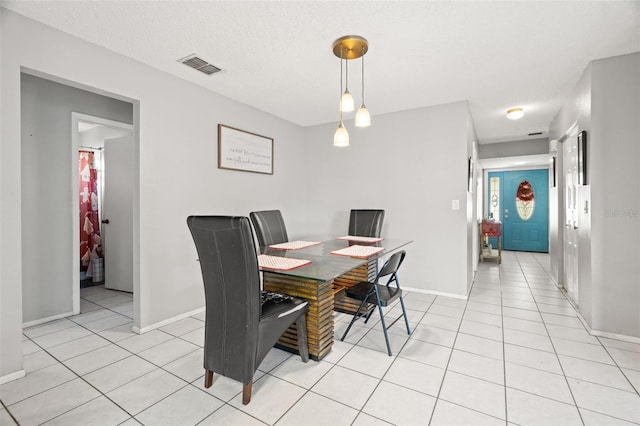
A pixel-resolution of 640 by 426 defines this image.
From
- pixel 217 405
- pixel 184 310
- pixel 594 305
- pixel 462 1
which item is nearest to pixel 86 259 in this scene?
pixel 184 310

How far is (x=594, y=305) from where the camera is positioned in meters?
2.59

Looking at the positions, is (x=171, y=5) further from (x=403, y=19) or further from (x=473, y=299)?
(x=473, y=299)

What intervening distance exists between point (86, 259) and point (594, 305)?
5.73 meters

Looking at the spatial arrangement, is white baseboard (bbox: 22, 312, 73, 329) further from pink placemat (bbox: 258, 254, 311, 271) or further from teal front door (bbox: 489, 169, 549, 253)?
teal front door (bbox: 489, 169, 549, 253)

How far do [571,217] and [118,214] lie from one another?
5.43m

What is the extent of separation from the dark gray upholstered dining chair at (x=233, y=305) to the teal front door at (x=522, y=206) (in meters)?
7.38

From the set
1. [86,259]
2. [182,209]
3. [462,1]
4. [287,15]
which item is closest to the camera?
[462,1]

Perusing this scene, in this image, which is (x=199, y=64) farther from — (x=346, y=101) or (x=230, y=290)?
(x=230, y=290)

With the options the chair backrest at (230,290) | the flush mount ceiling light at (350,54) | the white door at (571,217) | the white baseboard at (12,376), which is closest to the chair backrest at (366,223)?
the flush mount ceiling light at (350,54)

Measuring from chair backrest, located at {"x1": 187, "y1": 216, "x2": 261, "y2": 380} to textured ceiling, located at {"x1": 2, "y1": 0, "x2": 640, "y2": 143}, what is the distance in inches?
55.5

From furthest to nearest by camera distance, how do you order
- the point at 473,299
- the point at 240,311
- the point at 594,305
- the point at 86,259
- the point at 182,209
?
the point at 86,259 < the point at 473,299 < the point at 182,209 < the point at 594,305 < the point at 240,311

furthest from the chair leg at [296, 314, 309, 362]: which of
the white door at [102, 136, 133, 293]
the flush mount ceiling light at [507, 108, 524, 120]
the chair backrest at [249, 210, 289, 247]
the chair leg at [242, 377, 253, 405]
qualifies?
the flush mount ceiling light at [507, 108, 524, 120]

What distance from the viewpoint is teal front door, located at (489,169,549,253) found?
277 inches

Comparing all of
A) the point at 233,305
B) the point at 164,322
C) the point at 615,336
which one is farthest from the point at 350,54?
the point at 615,336
